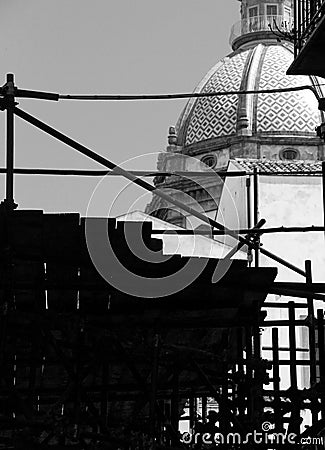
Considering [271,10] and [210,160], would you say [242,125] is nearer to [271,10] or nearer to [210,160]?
[210,160]

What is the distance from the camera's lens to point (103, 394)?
41.9ft

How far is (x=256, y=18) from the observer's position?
158ft

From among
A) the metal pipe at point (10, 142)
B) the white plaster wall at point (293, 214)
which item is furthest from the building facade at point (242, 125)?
the metal pipe at point (10, 142)

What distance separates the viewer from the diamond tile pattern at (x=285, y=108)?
41500 millimetres

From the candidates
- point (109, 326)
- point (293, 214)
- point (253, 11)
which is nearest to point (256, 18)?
point (253, 11)

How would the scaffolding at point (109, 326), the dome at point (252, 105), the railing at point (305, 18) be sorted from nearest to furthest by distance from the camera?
the scaffolding at point (109, 326)
the railing at point (305, 18)
the dome at point (252, 105)

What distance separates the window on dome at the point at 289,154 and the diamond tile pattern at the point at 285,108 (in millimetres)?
633

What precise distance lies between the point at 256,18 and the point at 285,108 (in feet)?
24.2

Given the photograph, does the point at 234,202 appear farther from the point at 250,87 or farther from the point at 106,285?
the point at 106,285

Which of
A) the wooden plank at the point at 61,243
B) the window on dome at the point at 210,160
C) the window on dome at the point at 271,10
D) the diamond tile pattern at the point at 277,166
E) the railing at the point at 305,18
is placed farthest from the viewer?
the window on dome at the point at 271,10

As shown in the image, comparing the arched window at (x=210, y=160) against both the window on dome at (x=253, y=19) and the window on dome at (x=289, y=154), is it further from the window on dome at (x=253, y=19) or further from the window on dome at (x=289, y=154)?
the window on dome at (x=253, y=19)

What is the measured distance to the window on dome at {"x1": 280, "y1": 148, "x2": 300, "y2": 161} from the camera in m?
41.2

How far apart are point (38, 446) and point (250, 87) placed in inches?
1283

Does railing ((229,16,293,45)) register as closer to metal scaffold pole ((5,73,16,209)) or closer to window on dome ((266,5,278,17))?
window on dome ((266,5,278,17))
